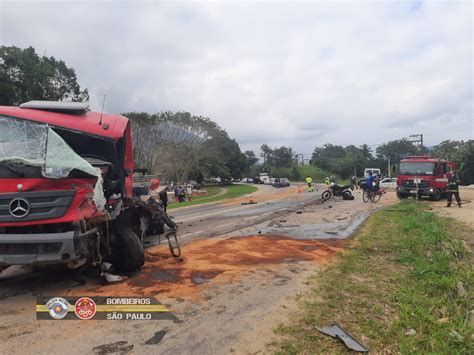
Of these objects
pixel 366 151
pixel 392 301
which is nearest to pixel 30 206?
pixel 392 301

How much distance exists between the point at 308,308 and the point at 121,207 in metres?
3.54

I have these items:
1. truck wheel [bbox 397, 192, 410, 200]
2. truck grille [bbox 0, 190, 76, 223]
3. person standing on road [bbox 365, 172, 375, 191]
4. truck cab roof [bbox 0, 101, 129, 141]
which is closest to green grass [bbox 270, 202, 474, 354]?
truck grille [bbox 0, 190, 76, 223]

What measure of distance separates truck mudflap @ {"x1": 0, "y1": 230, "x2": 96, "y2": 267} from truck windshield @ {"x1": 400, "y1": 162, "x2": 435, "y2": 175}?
22.1 m

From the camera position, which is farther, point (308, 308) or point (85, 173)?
point (85, 173)

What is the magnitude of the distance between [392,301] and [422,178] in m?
19.6

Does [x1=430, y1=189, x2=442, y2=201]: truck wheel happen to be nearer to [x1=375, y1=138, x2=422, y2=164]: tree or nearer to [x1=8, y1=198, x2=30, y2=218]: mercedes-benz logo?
[x1=8, y1=198, x2=30, y2=218]: mercedes-benz logo

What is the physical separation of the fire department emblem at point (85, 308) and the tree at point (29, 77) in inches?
1335

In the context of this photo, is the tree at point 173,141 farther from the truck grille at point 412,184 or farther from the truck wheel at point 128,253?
the truck wheel at point 128,253

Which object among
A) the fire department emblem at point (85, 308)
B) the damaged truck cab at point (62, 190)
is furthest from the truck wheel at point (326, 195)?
the fire department emblem at point (85, 308)

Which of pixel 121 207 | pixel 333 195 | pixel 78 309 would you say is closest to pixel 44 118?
pixel 121 207

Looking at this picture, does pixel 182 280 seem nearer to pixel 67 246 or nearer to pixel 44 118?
pixel 67 246

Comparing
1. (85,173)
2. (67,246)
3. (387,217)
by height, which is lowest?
(387,217)

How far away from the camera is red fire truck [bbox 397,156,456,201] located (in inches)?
882

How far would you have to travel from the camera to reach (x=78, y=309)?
4684mm
